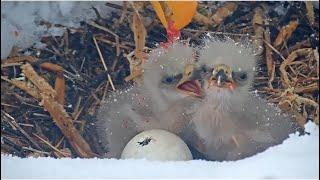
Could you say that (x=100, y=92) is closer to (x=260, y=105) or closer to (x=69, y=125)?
(x=69, y=125)

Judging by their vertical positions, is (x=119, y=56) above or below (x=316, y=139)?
above

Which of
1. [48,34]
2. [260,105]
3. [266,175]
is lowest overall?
[266,175]

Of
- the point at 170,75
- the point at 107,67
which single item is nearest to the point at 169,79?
the point at 170,75

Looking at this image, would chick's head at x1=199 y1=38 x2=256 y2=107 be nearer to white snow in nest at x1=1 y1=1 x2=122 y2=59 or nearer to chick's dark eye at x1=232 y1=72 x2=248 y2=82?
chick's dark eye at x1=232 y1=72 x2=248 y2=82

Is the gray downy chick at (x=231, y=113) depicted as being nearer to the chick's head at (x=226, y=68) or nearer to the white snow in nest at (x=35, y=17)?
the chick's head at (x=226, y=68)

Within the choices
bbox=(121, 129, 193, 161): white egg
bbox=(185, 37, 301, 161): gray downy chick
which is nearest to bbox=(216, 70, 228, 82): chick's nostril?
bbox=(185, 37, 301, 161): gray downy chick

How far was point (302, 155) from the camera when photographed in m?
1.56

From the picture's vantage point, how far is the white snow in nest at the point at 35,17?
160 centimetres

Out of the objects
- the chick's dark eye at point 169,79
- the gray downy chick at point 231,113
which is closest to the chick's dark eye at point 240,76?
the gray downy chick at point 231,113

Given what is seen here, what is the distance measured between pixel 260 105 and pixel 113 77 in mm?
268

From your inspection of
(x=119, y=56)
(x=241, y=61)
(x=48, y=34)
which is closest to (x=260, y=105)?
(x=241, y=61)

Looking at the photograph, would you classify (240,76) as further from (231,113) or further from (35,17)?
(35,17)

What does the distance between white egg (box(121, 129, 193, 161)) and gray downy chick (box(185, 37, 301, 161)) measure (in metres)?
0.05

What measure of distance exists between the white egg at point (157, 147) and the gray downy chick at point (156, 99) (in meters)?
0.03
